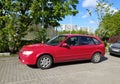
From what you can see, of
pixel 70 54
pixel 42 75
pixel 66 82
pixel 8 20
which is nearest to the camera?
pixel 66 82

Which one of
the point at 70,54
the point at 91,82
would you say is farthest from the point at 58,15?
the point at 91,82

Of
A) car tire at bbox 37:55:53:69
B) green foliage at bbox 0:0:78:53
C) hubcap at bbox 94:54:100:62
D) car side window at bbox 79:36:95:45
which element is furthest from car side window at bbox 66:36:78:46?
green foliage at bbox 0:0:78:53

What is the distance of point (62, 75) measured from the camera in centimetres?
838

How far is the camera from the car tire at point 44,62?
30.7 feet

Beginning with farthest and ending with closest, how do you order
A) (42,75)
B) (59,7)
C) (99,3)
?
1. (99,3)
2. (59,7)
3. (42,75)

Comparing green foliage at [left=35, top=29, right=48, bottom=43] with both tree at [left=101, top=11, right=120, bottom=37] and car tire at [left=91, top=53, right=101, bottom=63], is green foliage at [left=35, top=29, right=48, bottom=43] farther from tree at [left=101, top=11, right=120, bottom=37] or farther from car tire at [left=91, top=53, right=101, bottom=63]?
tree at [left=101, top=11, right=120, bottom=37]

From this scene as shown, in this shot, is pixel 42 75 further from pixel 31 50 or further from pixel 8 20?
pixel 8 20

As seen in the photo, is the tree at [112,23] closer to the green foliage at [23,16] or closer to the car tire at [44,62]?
the green foliage at [23,16]

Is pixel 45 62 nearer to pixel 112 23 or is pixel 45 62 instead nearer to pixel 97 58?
pixel 97 58

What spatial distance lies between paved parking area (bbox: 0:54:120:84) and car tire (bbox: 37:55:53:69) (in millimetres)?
231

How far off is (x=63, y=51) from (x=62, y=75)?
1779 millimetres

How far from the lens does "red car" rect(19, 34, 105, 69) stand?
929 centimetres

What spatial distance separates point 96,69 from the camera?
9.68 m

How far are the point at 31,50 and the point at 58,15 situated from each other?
7.36 m
